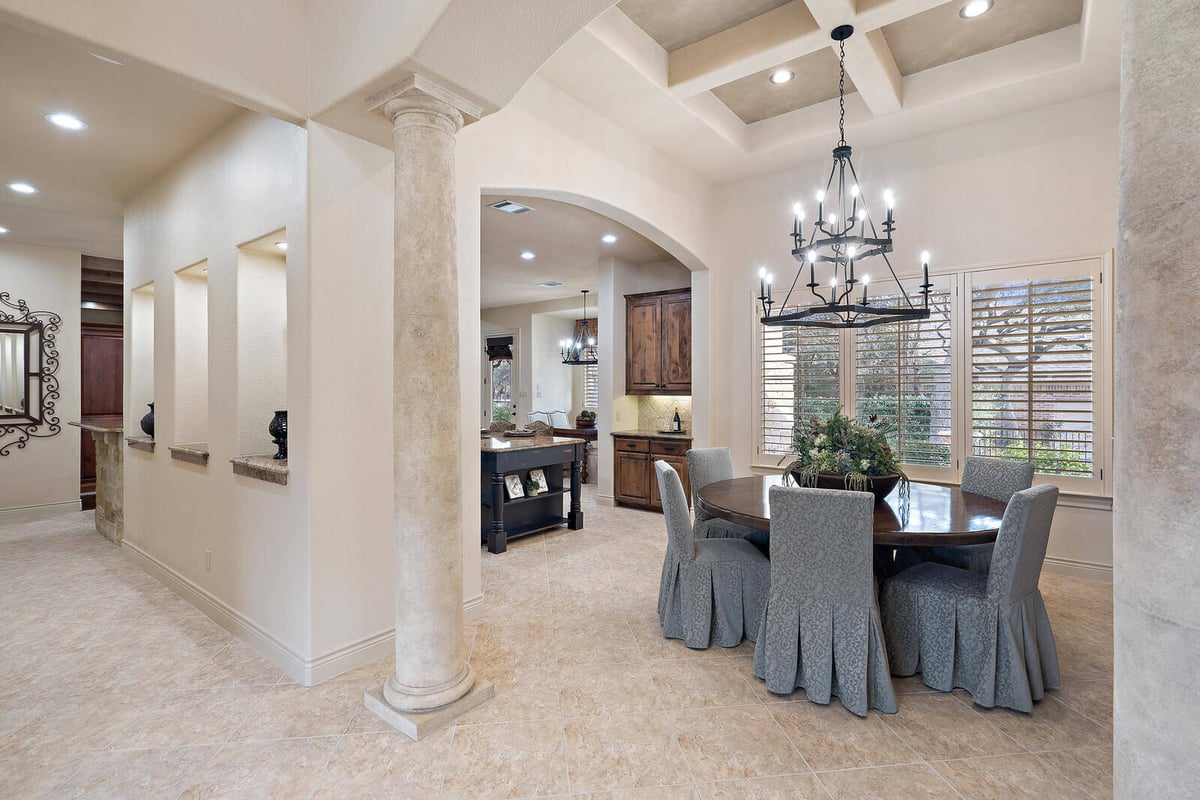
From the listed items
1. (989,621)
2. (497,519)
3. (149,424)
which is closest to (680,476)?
(497,519)

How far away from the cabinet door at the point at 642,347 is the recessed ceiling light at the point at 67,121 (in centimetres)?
486

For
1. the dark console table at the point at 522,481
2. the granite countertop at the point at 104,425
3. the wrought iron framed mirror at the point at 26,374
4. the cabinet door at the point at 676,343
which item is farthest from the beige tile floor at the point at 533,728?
the wrought iron framed mirror at the point at 26,374

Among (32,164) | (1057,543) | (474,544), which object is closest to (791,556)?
(474,544)

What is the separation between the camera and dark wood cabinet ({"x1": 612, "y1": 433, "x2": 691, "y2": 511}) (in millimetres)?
6168

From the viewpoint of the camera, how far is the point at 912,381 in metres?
4.48

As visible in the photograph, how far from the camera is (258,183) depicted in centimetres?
298

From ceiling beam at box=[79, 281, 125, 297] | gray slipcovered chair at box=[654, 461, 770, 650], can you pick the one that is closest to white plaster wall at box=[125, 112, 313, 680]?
gray slipcovered chair at box=[654, 461, 770, 650]

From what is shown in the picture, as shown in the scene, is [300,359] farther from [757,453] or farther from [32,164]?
[757,453]

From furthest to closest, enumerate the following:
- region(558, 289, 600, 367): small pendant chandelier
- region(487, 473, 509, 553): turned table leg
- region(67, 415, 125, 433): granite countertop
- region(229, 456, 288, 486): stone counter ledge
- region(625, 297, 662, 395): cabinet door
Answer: region(558, 289, 600, 367): small pendant chandelier, region(625, 297, 662, 395): cabinet door, region(67, 415, 125, 433): granite countertop, region(487, 473, 509, 553): turned table leg, region(229, 456, 288, 486): stone counter ledge

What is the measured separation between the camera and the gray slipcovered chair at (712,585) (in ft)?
9.70

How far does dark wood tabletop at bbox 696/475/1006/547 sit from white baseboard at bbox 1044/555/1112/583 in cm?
145

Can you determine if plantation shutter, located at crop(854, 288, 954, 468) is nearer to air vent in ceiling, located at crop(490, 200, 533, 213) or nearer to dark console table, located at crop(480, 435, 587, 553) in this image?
dark console table, located at crop(480, 435, 587, 553)

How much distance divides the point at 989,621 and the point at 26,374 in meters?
8.39

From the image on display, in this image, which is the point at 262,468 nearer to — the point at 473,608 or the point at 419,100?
the point at 473,608
